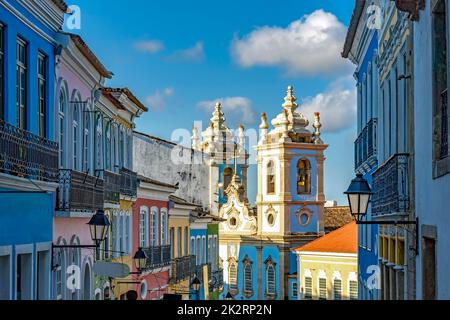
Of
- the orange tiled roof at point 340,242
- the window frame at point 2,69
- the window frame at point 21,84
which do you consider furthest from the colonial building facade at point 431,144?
the orange tiled roof at point 340,242

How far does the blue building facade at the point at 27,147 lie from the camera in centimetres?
1148

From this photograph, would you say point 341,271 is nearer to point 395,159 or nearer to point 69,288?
point 69,288

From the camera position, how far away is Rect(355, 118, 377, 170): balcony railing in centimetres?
1764

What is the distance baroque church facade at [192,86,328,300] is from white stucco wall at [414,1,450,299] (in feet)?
149

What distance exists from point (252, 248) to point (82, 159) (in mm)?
41841

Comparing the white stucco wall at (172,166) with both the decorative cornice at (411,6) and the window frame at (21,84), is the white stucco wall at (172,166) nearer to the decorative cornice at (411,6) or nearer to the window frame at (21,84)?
the window frame at (21,84)

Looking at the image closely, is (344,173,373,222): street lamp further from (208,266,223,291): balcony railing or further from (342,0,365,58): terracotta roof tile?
(208,266,223,291): balcony railing

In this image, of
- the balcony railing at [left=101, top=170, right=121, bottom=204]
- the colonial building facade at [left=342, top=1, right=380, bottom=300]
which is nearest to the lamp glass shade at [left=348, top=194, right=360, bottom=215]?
the colonial building facade at [left=342, top=1, right=380, bottom=300]

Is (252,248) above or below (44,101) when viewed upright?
below

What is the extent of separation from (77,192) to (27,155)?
3.34m

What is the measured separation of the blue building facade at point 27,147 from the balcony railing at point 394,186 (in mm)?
4293

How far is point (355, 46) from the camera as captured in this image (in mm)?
21922

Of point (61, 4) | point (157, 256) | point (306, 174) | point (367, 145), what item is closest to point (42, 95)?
point (61, 4)
